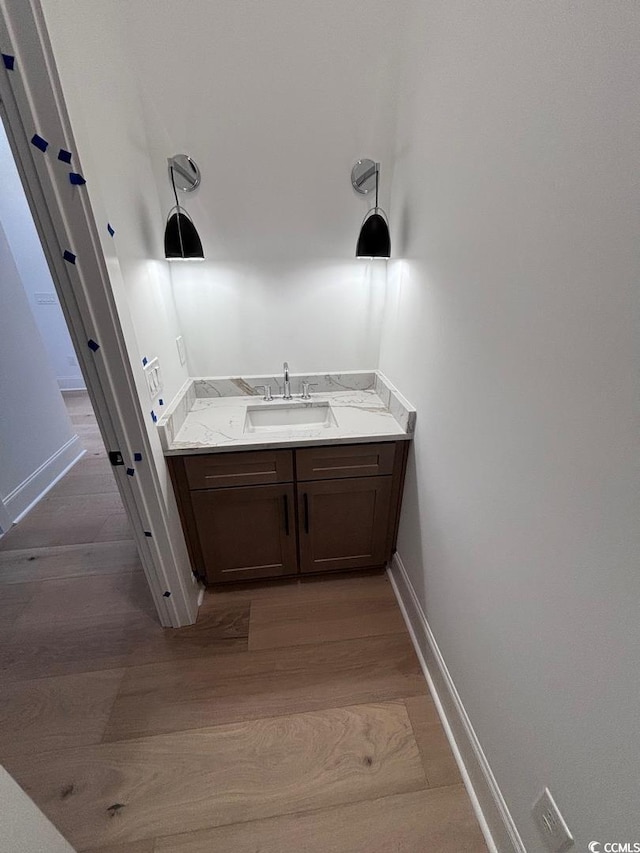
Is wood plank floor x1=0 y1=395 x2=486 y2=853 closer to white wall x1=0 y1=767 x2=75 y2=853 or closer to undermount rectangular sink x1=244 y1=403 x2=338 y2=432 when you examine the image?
white wall x1=0 y1=767 x2=75 y2=853

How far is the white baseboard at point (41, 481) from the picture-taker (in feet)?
6.91

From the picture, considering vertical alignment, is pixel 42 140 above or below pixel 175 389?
above

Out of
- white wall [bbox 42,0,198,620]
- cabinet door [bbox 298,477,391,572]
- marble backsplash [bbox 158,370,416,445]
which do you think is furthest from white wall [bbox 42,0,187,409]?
cabinet door [bbox 298,477,391,572]

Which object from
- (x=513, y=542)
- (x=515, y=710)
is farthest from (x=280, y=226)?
(x=515, y=710)

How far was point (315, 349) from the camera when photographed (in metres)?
1.77

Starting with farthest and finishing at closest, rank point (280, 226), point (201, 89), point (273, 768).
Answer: point (280, 226)
point (201, 89)
point (273, 768)

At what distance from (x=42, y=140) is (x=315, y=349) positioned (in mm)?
1231

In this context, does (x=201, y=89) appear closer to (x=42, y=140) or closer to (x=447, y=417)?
(x=42, y=140)

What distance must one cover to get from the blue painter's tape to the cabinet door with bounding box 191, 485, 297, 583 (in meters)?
1.15

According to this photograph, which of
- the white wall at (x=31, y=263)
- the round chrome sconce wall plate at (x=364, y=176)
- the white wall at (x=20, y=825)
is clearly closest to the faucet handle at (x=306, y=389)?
the round chrome sconce wall plate at (x=364, y=176)

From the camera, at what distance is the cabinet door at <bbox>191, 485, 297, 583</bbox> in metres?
1.42

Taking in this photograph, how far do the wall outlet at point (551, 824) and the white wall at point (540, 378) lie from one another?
2 cm

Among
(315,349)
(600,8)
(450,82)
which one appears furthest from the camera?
(315,349)

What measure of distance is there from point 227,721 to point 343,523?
0.86m
